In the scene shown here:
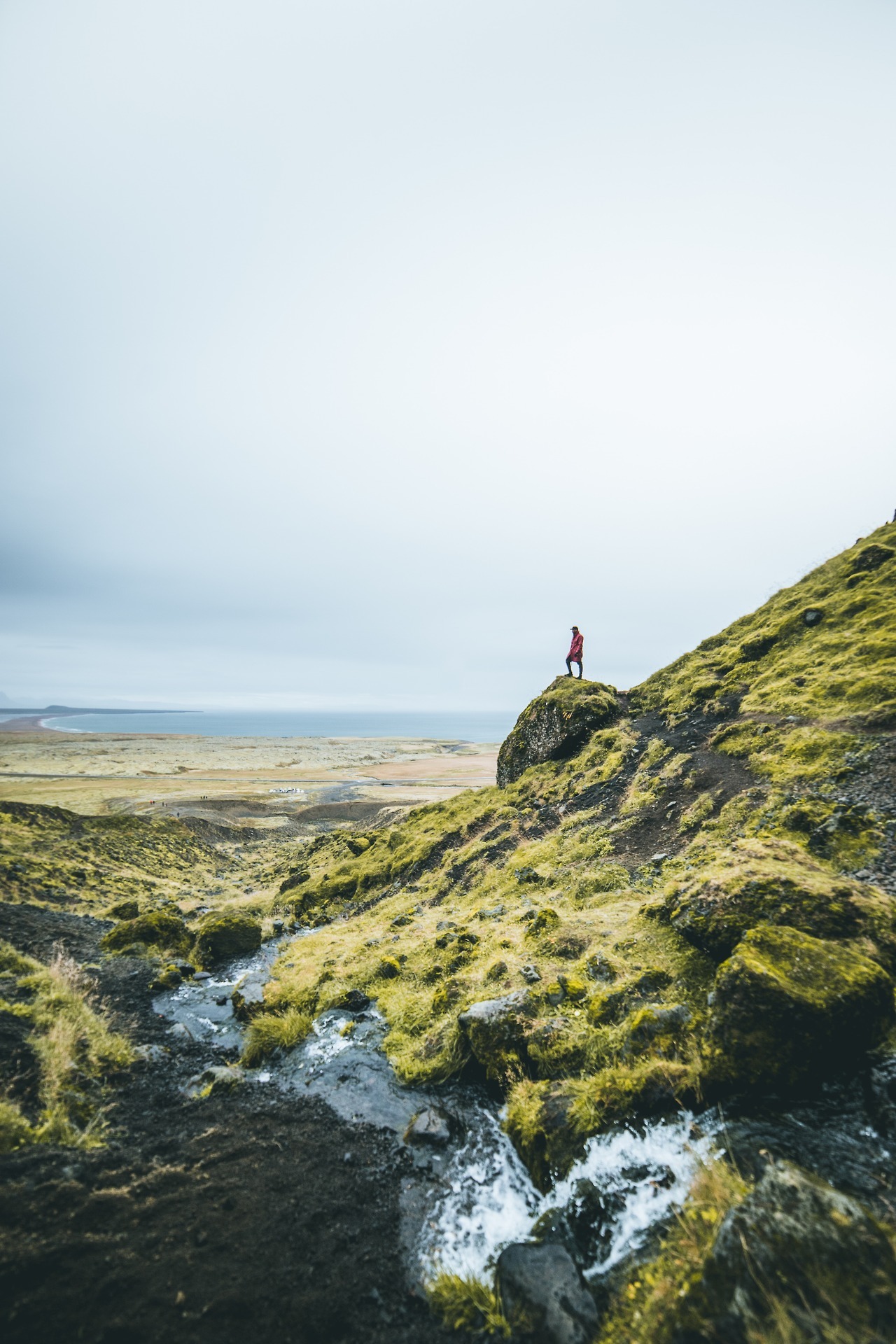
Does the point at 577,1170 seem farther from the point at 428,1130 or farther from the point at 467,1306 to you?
the point at 428,1130

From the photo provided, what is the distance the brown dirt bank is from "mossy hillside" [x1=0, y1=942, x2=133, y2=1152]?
405 millimetres

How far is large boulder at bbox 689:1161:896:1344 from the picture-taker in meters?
3.61

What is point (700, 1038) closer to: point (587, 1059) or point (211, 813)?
point (587, 1059)

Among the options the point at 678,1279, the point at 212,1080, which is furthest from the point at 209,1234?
the point at 678,1279

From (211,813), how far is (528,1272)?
61.7m

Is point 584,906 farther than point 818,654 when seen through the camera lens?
No

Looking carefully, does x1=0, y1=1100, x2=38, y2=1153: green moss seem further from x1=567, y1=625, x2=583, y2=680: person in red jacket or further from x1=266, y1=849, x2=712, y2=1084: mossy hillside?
x1=567, y1=625, x2=583, y2=680: person in red jacket

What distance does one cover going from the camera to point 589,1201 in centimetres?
595

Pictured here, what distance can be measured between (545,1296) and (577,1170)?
151 cm

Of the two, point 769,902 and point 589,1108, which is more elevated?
point 769,902

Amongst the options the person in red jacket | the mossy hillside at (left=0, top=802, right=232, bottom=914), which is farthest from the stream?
the person in red jacket

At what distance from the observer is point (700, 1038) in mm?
6816

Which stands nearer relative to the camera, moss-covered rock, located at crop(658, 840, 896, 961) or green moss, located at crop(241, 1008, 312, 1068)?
moss-covered rock, located at crop(658, 840, 896, 961)

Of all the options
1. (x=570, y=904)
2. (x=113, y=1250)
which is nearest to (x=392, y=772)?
(x=570, y=904)
